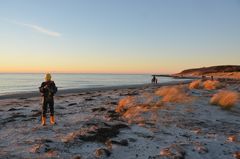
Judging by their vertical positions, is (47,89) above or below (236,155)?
above

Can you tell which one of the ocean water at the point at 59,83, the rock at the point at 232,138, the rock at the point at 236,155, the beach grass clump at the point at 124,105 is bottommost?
the ocean water at the point at 59,83

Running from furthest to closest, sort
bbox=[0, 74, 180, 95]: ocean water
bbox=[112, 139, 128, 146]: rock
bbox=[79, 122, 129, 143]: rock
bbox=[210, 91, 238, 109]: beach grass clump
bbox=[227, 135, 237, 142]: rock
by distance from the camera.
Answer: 1. bbox=[0, 74, 180, 95]: ocean water
2. bbox=[210, 91, 238, 109]: beach grass clump
3. bbox=[227, 135, 237, 142]: rock
4. bbox=[79, 122, 129, 143]: rock
5. bbox=[112, 139, 128, 146]: rock

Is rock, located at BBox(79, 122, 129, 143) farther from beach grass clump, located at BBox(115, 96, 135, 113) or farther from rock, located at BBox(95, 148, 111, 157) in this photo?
beach grass clump, located at BBox(115, 96, 135, 113)

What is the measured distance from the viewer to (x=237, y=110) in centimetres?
1448

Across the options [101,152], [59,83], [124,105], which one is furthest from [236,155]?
[59,83]

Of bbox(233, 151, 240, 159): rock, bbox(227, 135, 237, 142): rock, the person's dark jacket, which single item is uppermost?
the person's dark jacket

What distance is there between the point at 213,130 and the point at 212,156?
2.62m

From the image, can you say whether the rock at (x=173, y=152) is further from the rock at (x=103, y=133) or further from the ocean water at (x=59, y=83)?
the ocean water at (x=59, y=83)

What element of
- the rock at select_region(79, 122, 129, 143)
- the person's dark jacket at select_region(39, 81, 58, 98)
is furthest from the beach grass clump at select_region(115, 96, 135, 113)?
the person's dark jacket at select_region(39, 81, 58, 98)

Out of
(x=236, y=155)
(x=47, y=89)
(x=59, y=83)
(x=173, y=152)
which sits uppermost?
(x=47, y=89)

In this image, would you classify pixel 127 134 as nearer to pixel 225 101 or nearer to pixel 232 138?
pixel 232 138

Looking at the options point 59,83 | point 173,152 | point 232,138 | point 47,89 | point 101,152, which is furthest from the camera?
point 59,83

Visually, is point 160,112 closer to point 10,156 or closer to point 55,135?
point 55,135

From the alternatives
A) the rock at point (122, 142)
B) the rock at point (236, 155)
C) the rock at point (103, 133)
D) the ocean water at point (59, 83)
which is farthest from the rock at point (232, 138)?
the ocean water at point (59, 83)
